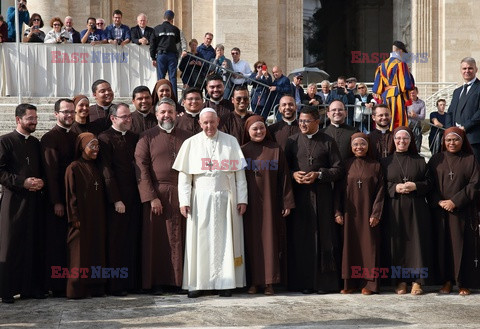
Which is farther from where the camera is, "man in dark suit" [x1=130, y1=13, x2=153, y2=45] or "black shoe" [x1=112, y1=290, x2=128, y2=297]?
"man in dark suit" [x1=130, y1=13, x2=153, y2=45]

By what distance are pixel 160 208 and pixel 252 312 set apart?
1.70m

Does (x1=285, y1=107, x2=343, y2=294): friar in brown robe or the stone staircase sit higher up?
the stone staircase

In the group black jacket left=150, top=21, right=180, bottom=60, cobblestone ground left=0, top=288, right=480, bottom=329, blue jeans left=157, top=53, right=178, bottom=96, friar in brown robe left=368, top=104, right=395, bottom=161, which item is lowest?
cobblestone ground left=0, top=288, right=480, bottom=329

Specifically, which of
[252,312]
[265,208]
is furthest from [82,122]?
[252,312]

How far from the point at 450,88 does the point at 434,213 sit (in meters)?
13.1

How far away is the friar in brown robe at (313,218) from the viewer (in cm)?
1070

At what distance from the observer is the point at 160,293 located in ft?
34.7

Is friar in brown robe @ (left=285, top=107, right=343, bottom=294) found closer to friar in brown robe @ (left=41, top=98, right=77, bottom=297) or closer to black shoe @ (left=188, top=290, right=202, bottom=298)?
black shoe @ (left=188, top=290, right=202, bottom=298)

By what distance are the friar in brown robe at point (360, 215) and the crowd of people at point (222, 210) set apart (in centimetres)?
1

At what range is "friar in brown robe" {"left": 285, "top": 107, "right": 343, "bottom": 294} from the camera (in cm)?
1070

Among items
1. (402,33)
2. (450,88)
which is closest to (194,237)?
(450,88)

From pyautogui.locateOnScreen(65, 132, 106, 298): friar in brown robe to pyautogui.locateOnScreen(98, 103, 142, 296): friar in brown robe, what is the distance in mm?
102

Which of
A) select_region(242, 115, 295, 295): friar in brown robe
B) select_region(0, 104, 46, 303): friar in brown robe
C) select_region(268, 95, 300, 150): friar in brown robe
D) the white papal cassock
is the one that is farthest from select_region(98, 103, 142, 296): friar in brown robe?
select_region(268, 95, 300, 150): friar in brown robe

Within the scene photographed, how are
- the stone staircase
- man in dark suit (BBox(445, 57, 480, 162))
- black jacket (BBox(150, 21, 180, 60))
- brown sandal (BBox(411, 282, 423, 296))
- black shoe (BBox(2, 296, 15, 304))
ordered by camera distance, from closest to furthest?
1. black shoe (BBox(2, 296, 15, 304))
2. brown sandal (BBox(411, 282, 423, 296))
3. man in dark suit (BBox(445, 57, 480, 162))
4. the stone staircase
5. black jacket (BBox(150, 21, 180, 60))
